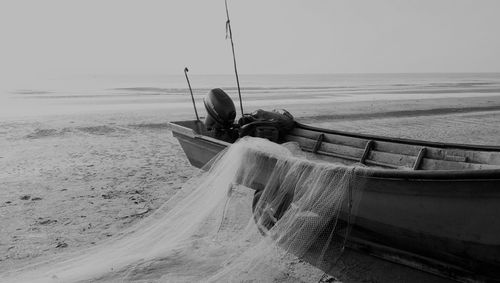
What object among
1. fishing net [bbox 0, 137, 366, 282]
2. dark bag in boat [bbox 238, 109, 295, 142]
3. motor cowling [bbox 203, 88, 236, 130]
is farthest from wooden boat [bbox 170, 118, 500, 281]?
motor cowling [bbox 203, 88, 236, 130]

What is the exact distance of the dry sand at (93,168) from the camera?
5273 millimetres

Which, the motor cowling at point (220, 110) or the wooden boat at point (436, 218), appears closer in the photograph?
the wooden boat at point (436, 218)

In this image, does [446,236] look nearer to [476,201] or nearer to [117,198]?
[476,201]

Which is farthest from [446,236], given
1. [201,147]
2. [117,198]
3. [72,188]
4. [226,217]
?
[72,188]

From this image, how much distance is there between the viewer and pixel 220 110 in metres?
7.33

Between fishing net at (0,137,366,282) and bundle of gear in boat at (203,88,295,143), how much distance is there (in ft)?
6.25

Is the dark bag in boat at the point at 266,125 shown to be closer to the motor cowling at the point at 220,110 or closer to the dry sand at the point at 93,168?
the motor cowling at the point at 220,110

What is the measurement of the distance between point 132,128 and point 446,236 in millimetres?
11804

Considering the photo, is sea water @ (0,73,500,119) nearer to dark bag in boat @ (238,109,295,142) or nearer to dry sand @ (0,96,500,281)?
dry sand @ (0,96,500,281)

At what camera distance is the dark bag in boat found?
24.0ft

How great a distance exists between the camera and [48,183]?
24.6 ft

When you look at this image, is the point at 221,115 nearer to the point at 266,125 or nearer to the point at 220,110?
the point at 220,110

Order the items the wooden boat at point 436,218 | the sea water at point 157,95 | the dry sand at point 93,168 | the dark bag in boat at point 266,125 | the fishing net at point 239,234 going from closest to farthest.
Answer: the wooden boat at point 436,218 → the fishing net at point 239,234 → the dry sand at point 93,168 → the dark bag in boat at point 266,125 → the sea water at point 157,95

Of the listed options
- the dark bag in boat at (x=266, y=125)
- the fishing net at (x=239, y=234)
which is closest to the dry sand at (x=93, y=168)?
the fishing net at (x=239, y=234)
